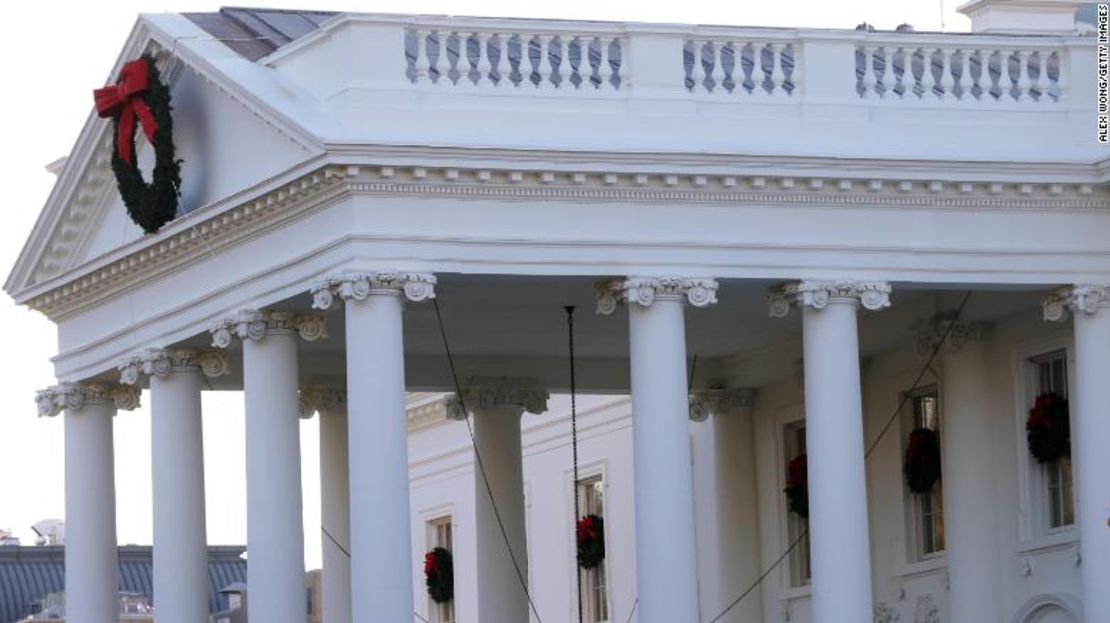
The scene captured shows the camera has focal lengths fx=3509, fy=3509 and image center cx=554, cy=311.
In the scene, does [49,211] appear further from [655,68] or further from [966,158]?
[966,158]

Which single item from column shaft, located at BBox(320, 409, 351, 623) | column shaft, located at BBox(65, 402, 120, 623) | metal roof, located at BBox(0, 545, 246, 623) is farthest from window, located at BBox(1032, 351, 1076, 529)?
metal roof, located at BBox(0, 545, 246, 623)

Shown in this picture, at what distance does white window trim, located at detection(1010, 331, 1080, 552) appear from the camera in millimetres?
47562

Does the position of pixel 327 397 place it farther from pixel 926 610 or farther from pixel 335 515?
pixel 926 610

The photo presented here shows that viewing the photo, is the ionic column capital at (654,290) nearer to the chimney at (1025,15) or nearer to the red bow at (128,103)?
the red bow at (128,103)

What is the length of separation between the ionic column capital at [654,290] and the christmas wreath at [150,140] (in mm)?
6361

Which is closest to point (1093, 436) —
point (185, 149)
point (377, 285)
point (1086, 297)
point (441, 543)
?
point (1086, 297)

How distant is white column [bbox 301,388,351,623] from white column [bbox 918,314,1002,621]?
9018 millimetres

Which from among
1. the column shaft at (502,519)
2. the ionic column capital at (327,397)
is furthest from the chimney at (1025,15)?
the ionic column capital at (327,397)

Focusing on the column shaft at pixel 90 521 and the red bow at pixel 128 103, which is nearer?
the red bow at pixel 128 103

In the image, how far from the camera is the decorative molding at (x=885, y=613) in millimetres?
51188

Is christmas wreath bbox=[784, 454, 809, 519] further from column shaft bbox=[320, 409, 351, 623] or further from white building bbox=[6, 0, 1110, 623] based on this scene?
column shaft bbox=[320, 409, 351, 623]

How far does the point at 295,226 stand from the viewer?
4425 centimetres

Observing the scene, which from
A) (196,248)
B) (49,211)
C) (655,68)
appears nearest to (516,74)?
(655,68)

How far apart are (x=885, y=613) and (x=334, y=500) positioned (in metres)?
8.37
